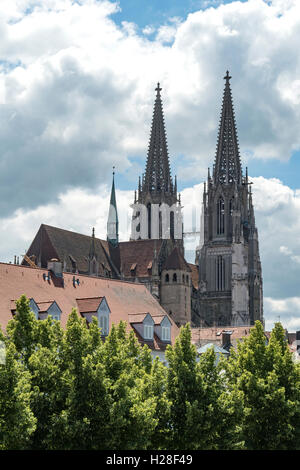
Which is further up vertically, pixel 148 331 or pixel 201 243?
pixel 201 243

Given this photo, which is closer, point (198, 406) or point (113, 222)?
point (198, 406)

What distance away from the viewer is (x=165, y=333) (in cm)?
5766

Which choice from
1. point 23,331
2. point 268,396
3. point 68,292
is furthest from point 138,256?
point 23,331

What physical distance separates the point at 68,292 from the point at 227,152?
9339 cm

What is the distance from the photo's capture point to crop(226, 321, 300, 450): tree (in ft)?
124

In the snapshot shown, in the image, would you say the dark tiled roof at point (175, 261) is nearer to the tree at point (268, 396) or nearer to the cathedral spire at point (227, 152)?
the cathedral spire at point (227, 152)

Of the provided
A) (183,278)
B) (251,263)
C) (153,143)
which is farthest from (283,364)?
(153,143)

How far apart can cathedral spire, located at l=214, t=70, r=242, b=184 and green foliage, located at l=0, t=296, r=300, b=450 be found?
102266mm

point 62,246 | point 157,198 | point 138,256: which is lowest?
point 62,246

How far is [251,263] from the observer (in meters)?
136

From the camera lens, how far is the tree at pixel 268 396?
1486 inches

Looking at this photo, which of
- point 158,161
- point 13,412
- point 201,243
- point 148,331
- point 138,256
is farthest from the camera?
point 158,161

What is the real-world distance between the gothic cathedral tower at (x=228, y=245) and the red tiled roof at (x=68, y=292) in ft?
213

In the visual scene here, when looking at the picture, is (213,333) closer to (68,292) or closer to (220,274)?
(68,292)
